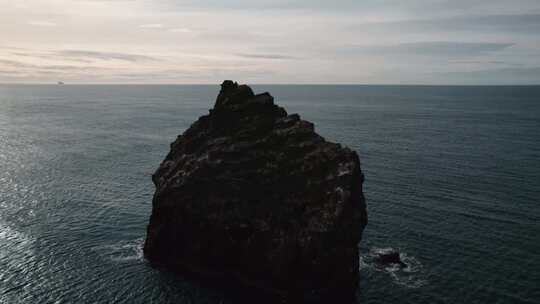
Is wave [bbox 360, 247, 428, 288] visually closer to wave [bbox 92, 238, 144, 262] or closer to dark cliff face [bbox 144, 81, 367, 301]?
dark cliff face [bbox 144, 81, 367, 301]

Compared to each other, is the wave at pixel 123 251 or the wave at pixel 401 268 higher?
the wave at pixel 401 268

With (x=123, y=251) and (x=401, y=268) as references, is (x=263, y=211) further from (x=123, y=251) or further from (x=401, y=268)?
(x=123, y=251)

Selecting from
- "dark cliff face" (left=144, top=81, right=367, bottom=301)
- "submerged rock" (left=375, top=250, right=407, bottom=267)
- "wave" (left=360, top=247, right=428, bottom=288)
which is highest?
"dark cliff face" (left=144, top=81, right=367, bottom=301)

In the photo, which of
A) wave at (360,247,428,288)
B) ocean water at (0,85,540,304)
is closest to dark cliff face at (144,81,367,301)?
ocean water at (0,85,540,304)

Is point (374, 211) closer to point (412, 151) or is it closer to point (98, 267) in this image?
point (98, 267)

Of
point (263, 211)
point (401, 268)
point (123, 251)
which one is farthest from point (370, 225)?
point (123, 251)

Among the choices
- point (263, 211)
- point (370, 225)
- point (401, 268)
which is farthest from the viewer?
point (370, 225)

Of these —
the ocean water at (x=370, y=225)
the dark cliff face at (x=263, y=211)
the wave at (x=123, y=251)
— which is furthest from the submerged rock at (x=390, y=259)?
the wave at (x=123, y=251)

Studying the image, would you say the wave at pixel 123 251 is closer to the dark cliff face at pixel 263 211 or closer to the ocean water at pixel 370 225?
the ocean water at pixel 370 225
